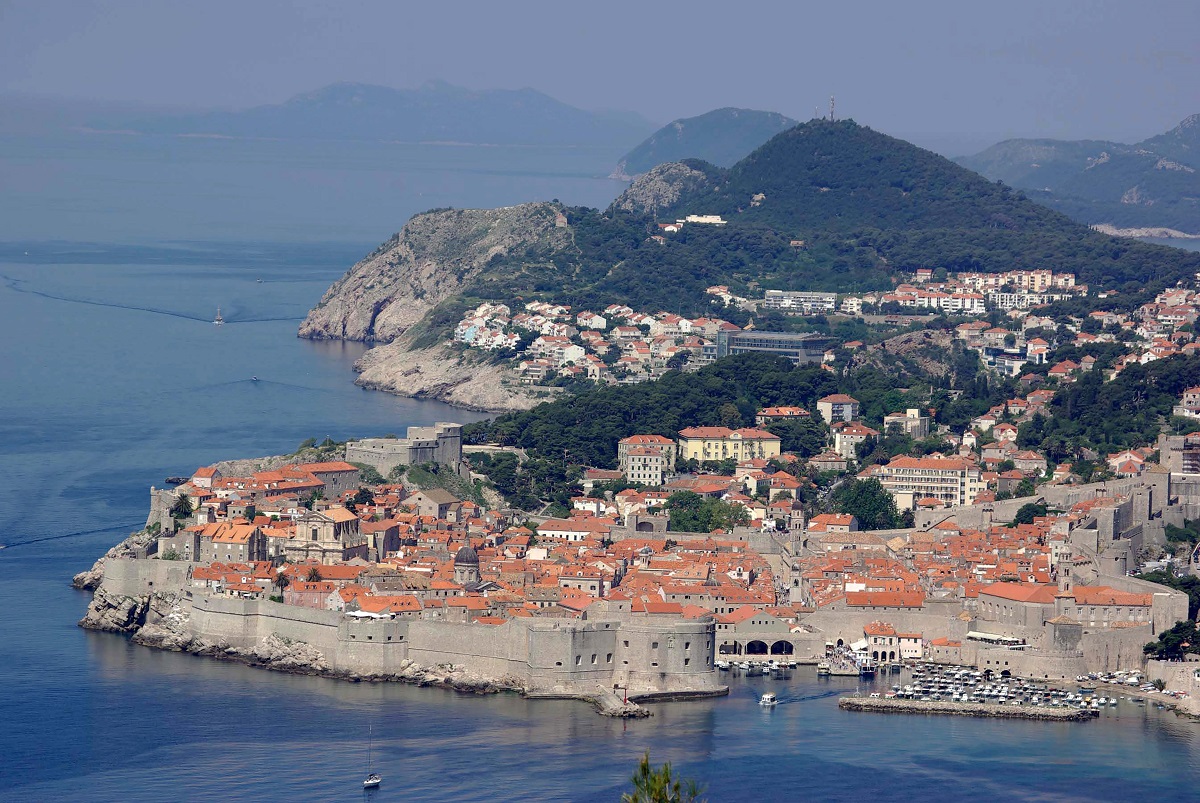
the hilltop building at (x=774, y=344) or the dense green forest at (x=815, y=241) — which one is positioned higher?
the dense green forest at (x=815, y=241)

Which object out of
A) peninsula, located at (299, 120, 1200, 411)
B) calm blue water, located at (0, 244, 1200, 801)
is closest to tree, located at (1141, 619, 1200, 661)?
calm blue water, located at (0, 244, 1200, 801)

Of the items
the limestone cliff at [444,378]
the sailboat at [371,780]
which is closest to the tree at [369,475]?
the sailboat at [371,780]

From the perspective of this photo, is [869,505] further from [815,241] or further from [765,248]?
[815,241]

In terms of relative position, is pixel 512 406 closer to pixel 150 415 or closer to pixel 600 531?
pixel 150 415

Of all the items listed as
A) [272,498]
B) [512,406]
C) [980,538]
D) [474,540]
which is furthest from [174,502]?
[512,406]

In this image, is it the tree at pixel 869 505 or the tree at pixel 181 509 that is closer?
the tree at pixel 181 509

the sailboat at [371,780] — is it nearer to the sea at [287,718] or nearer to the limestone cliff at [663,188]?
the sea at [287,718]

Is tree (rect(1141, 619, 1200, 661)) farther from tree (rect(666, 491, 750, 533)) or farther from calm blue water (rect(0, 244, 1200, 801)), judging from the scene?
tree (rect(666, 491, 750, 533))
